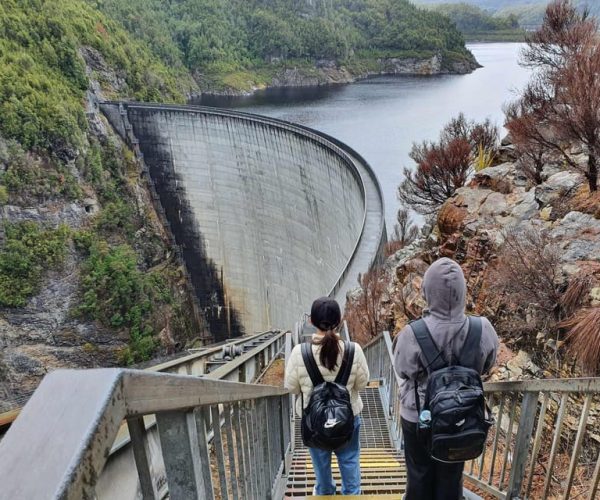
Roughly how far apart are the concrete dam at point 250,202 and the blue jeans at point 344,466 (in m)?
12.5

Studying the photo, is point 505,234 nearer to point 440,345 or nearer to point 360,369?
point 360,369

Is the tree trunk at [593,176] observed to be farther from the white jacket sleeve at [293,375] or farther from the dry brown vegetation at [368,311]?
the white jacket sleeve at [293,375]

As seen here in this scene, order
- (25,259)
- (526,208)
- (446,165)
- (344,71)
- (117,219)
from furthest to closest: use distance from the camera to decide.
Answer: (344,71), (117,219), (25,259), (446,165), (526,208)

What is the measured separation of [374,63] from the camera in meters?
71.4

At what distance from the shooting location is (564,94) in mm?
7031

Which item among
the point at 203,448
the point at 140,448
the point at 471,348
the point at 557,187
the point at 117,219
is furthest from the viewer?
the point at 117,219

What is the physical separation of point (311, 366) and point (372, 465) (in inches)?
72.6

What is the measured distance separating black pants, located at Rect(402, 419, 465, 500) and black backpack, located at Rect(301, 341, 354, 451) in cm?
30

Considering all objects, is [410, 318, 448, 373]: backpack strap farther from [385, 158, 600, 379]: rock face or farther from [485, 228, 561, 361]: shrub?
[485, 228, 561, 361]: shrub

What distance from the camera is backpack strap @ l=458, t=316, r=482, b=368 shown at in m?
1.90

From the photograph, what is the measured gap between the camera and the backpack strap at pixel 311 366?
234cm

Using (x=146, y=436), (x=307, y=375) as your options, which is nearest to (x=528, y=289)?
(x=307, y=375)

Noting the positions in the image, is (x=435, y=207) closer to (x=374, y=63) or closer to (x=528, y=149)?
(x=528, y=149)

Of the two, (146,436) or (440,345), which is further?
(440,345)
